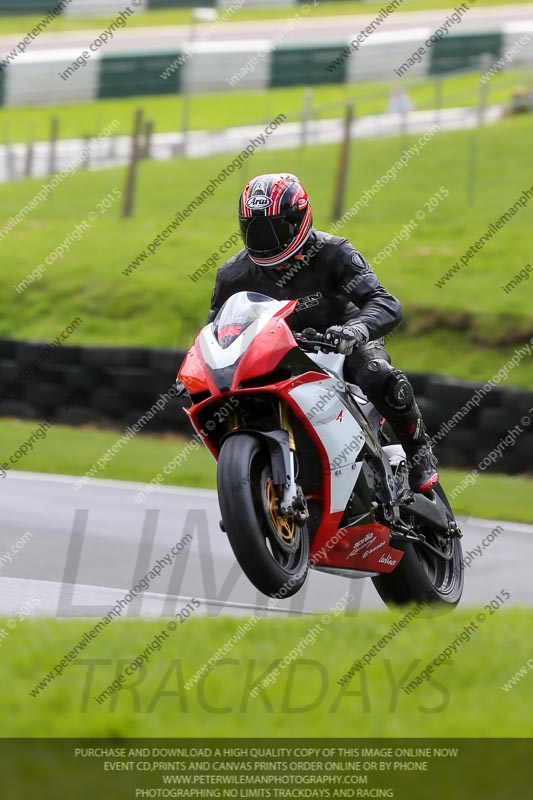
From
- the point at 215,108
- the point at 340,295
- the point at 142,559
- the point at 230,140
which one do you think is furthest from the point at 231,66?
the point at 340,295

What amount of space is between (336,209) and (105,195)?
5364 mm

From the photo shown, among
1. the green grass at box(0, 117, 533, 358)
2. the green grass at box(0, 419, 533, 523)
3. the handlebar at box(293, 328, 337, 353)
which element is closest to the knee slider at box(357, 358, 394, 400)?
the handlebar at box(293, 328, 337, 353)

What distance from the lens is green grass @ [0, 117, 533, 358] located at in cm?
1377

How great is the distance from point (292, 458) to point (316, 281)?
43.8 inches

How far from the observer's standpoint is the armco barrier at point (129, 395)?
427 inches

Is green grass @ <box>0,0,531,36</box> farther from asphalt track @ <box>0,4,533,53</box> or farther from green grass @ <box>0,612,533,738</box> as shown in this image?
green grass @ <box>0,612,533,738</box>

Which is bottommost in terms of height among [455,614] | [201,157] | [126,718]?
[201,157]

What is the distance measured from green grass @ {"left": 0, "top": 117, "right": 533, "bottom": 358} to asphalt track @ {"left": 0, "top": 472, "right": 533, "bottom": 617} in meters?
4.85

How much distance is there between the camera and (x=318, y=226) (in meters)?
17.5

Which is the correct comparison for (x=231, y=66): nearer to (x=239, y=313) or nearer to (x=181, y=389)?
(x=181, y=389)

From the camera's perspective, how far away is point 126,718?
3.59m

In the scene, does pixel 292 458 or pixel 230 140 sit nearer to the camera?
pixel 292 458
